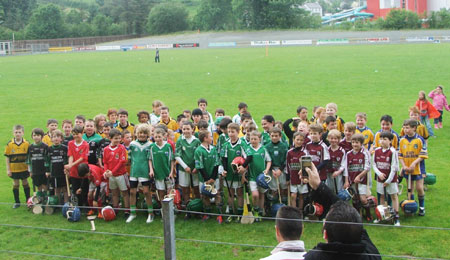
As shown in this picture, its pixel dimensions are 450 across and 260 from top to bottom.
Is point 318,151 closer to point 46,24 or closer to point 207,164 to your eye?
point 207,164

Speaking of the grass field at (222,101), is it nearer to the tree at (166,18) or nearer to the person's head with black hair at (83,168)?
the person's head with black hair at (83,168)

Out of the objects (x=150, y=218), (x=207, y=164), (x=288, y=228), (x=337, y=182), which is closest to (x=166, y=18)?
Answer: (x=207, y=164)

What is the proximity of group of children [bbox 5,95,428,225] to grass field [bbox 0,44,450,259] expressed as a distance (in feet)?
2.07

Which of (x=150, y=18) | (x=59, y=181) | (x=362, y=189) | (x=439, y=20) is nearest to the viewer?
(x=362, y=189)

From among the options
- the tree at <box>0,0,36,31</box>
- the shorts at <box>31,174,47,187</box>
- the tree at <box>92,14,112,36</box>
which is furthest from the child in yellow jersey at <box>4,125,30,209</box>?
the tree at <box>0,0,36,31</box>

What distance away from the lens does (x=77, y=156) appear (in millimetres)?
9414

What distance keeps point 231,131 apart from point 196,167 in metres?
0.89

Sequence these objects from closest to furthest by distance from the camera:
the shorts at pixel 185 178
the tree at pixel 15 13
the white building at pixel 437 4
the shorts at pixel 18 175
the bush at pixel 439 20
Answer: the shorts at pixel 185 178 < the shorts at pixel 18 175 < the bush at pixel 439 20 < the white building at pixel 437 4 < the tree at pixel 15 13

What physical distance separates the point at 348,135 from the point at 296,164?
1.17 metres

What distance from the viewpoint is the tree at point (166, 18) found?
107m

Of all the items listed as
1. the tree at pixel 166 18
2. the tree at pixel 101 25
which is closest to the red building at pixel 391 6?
the tree at pixel 166 18

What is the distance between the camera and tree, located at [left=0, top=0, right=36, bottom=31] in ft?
365

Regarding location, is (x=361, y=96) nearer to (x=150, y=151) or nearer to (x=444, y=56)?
(x=150, y=151)

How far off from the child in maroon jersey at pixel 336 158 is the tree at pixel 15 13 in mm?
113182
